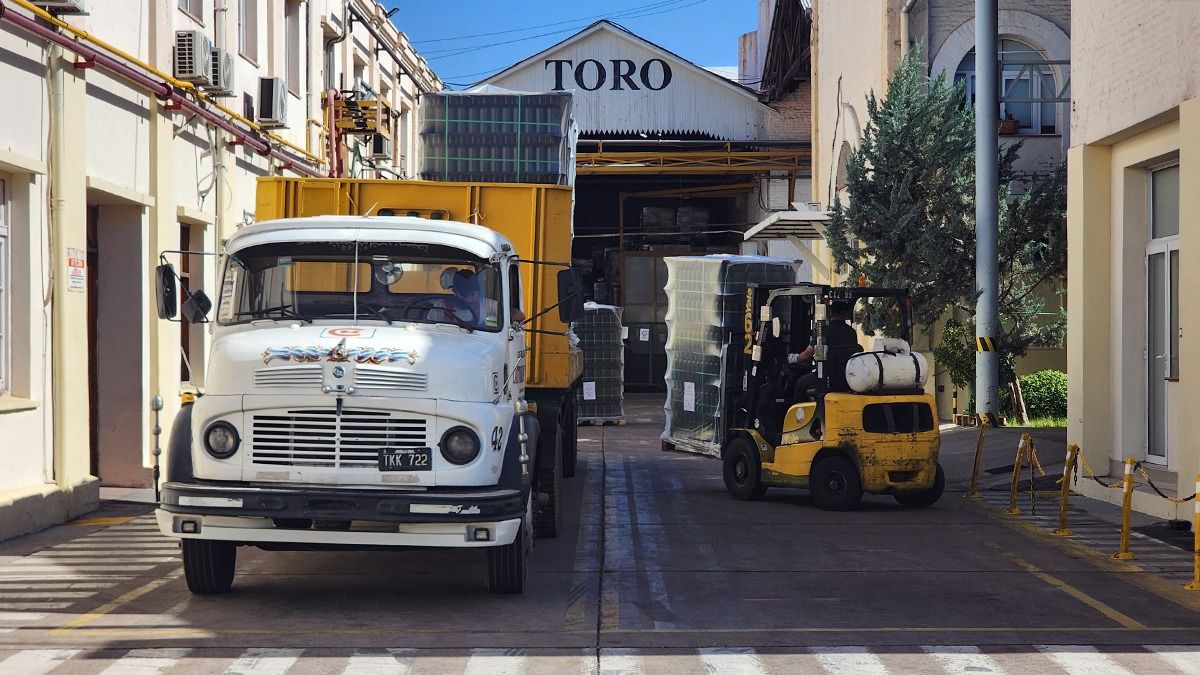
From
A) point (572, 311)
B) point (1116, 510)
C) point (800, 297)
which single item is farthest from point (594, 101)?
point (572, 311)

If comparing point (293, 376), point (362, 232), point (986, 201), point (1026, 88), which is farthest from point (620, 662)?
point (1026, 88)

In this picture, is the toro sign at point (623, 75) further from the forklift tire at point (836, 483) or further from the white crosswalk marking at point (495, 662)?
the white crosswalk marking at point (495, 662)

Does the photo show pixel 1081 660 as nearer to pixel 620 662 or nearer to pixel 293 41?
pixel 620 662

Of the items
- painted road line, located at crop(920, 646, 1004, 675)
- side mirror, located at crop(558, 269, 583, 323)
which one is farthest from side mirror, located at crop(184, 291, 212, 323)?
painted road line, located at crop(920, 646, 1004, 675)

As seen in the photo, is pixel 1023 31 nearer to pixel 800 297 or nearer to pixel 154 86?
pixel 800 297

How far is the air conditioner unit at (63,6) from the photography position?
1356 centimetres

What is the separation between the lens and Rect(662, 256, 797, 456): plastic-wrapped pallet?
65.2 feet

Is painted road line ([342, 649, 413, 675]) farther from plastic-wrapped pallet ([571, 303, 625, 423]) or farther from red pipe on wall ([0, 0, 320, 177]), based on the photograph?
plastic-wrapped pallet ([571, 303, 625, 423])

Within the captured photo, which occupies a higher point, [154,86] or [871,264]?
[154,86]

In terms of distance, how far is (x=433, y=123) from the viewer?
49.7ft

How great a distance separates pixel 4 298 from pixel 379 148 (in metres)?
16.2

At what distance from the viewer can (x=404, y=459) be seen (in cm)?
924

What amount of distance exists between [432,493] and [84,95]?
7.87m

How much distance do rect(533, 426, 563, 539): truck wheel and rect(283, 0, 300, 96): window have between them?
13.6 metres
